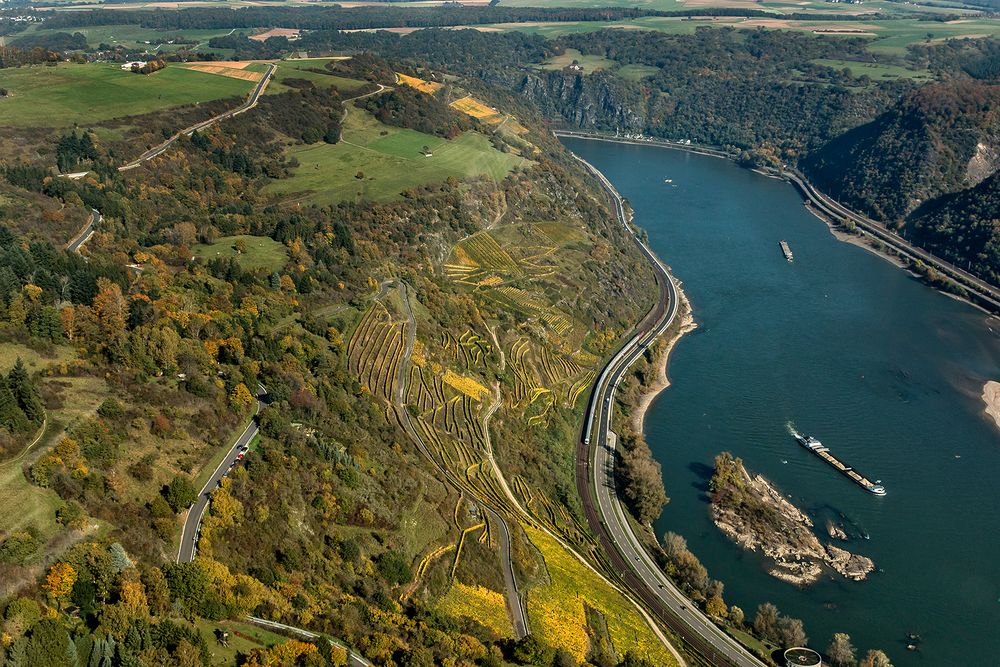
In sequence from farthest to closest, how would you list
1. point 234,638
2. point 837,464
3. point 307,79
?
point 307,79 < point 837,464 < point 234,638

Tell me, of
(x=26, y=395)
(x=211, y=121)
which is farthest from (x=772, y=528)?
(x=211, y=121)

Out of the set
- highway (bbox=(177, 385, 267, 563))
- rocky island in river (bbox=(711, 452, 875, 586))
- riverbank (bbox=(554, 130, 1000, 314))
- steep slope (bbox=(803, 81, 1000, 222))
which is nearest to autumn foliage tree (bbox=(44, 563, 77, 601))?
highway (bbox=(177, 385, 267, 563))

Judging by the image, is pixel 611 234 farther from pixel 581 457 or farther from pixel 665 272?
pixel 581 457

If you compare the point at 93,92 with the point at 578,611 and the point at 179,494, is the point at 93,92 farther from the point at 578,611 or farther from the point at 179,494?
the point at 578,611

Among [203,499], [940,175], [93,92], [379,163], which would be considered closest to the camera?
[203,499]

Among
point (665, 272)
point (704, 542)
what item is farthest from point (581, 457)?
point (665, 272)

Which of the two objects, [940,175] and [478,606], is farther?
[940,175]

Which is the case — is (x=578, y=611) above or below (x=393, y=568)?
below

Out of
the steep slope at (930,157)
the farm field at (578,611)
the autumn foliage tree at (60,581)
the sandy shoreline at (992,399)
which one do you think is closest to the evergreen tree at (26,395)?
the autumn foliage tree at (60,581)
